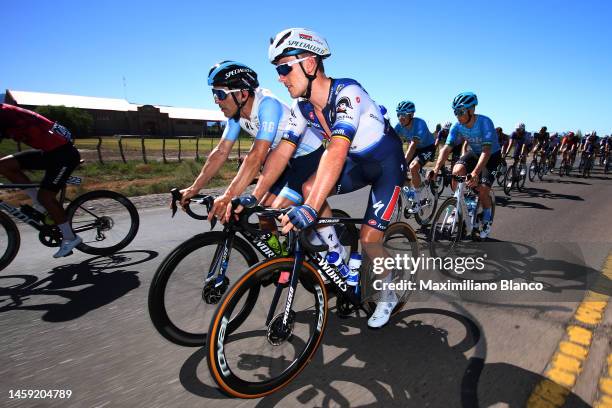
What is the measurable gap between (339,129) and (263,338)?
64.9 inches

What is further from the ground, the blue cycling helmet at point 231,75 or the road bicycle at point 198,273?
the blue cycling helmet at point 231,75

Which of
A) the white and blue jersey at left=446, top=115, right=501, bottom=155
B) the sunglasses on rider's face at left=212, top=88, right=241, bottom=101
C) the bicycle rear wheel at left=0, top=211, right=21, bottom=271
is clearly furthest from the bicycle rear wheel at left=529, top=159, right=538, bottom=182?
the bicycle rear wheel at left=0, top=211, right=21, bottom=271

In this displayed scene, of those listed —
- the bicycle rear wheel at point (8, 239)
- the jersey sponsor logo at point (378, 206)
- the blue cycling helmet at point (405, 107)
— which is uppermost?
the blue cycling helmet at point (405, 107)

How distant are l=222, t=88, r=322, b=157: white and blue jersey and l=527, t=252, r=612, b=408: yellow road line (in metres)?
2.47

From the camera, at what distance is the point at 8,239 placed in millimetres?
3775

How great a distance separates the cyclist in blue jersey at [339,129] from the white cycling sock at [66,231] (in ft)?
10.5

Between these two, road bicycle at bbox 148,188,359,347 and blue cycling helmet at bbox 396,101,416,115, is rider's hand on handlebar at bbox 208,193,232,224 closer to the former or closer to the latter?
road bicycle at bbox 148,188,359,347

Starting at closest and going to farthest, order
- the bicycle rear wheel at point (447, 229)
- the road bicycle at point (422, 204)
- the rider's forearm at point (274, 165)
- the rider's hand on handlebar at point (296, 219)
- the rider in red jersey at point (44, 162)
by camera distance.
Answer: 1. the rider's hand on handlebar at point (296, 219)
2. the rider's forearm at point (274, 165)
3. the rider in red jersey at point (44, 162)
4. the bicycle rear wheel at point (447, 229)
5. the road bicycle at point (422, 204)

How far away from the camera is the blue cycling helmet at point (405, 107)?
661 cm

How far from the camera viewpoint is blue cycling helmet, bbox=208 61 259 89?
10.0ft

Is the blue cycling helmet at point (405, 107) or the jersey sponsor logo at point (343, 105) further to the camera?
the blue cycling helmet at point (405, 107)

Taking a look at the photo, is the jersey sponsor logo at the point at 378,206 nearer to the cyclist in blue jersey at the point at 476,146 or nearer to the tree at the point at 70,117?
the cyclist in blue jersey at the point at 476,146

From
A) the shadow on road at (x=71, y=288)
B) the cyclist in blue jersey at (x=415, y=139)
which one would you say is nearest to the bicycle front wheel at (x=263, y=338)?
the shadow on road at (x=71, y=288)

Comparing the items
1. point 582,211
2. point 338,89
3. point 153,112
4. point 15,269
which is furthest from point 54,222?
point 153,112
